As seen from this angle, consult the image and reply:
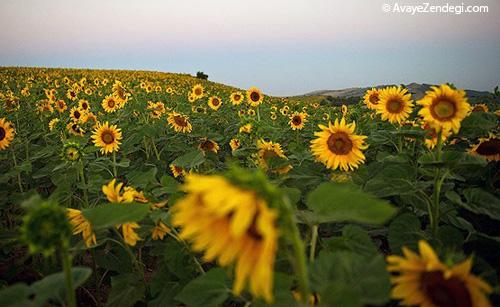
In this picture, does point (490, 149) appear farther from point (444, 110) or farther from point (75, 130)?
point (75, 130)

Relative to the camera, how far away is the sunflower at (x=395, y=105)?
349cm

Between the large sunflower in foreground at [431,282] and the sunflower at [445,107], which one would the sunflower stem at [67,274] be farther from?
the sunflower at [445,107]

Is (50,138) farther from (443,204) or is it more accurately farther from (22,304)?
(443,204)

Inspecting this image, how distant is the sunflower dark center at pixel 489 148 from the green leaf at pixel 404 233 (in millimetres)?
1282

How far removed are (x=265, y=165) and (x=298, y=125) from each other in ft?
11.6

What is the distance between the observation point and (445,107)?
2275 mm

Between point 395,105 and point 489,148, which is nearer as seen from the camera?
point 489,148

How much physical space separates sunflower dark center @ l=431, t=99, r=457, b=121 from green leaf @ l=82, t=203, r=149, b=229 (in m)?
1.99

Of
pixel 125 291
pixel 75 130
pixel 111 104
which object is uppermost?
pixel 111 104

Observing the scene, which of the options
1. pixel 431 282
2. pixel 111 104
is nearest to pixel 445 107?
pixel 431 282

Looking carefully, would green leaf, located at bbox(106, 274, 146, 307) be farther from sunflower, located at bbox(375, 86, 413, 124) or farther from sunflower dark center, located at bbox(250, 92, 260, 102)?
sunflower dark center, located at bbox(250, 92, 260, 102)

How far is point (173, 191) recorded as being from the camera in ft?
6.71

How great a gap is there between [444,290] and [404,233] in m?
0.80

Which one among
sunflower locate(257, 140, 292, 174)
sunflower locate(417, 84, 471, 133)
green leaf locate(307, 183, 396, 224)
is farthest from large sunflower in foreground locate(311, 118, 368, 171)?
green leaf locate(307, 183, 396, 224)
